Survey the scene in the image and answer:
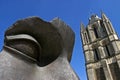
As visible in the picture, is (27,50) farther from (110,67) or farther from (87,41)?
(87,41)

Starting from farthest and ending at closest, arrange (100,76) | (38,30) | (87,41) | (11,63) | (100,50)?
1. (87,41)
2. (100,50)
3. (100,76)
4. (38,30)
5. (11,63)

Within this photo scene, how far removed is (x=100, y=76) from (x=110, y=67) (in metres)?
1.30

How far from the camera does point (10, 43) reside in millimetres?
885

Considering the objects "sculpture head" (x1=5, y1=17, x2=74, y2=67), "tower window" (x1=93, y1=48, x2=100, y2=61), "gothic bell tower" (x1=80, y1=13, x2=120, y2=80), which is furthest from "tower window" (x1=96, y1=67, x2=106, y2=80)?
"sculpture head" (x1=5, y1=17, x2=74, y2=67)

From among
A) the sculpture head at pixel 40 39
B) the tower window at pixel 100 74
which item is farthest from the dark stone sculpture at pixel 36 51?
the tower window at pixel 100 74

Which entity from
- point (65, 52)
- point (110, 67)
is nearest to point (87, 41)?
point (110, 67)

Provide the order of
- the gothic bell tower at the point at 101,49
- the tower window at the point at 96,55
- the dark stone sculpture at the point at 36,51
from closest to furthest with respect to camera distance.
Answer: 1. the dark stone sculpture at the point at 36,51
2. the gothic bell tower at the point at 101,49
3. the tower window at the point at 96,55

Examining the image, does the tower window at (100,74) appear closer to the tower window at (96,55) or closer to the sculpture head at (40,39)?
the tower window at (96,55)

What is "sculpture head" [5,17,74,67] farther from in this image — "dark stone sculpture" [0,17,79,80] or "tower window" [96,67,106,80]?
"tower window" [96,67,106,80]

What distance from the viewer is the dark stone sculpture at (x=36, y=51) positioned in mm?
845

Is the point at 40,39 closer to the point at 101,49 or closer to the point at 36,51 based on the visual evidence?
the point at 36,51

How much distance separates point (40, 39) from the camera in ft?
3.14

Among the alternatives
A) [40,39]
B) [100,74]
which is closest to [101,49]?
[100,74]

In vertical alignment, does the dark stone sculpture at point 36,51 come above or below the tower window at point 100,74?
below
